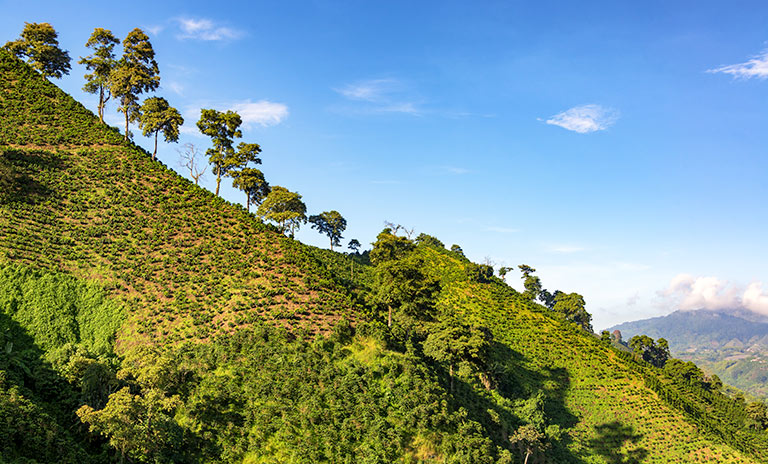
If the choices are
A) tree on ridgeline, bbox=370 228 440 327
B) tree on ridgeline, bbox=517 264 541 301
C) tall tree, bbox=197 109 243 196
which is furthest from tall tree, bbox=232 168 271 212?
tree on ridgeline, bbox=517 264 541 301

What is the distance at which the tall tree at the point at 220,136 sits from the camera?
2633 inches

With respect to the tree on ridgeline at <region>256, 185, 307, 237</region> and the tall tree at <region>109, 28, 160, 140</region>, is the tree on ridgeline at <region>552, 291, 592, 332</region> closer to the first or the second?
the tree on ridgeline at <region>256, 185, 307, 237</region>

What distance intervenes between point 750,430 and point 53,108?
136746mm

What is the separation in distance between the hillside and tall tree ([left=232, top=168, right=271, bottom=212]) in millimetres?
4113

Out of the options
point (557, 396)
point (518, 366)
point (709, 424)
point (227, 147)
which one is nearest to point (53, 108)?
point (227, 147)

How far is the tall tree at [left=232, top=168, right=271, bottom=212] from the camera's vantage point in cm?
6600

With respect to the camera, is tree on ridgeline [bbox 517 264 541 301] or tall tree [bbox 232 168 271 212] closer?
tall tree [bbox 232 168 271 212]

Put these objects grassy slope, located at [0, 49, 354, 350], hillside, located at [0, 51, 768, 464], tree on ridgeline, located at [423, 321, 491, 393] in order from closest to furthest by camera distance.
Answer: hillside, located at [0, 51, 768, 464] < grassy slope, located at [0, 49, 354, 350] < tree on ridgeline, located at [423, 321, 491, 393]

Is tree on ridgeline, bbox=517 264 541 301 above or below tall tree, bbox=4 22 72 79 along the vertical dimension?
below

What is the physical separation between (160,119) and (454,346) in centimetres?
5671

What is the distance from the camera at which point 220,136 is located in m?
67.8

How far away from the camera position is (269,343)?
40219 mm

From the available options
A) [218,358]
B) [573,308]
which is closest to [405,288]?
[218,358]

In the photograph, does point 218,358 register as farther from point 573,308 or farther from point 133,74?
point 573,308
